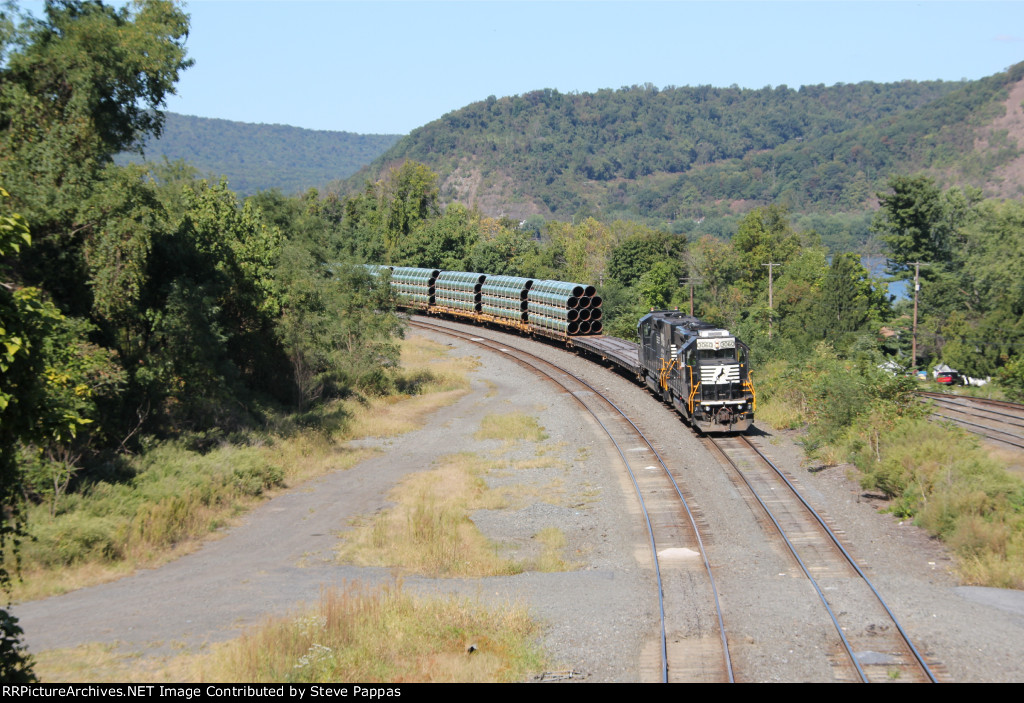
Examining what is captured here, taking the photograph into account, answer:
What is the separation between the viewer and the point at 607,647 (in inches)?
527

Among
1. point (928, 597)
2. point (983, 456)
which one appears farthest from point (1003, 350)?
point (928, 597)

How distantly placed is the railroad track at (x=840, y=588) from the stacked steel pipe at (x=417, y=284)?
46215 mm

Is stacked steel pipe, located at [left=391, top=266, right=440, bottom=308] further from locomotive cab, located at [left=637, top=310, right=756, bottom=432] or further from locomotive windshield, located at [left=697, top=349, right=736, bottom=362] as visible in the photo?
locomotive windshield, located at [left=697, top=349, right=736, bottom=362]

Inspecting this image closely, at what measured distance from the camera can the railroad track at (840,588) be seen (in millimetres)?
12422

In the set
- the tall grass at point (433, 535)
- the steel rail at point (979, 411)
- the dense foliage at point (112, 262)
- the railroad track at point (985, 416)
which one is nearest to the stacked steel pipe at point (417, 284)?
the dense foliage at point (112, 262)

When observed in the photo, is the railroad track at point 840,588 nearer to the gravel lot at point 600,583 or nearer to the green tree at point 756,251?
the gravel lot at point 600,583

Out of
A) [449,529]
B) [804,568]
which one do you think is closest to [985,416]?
[804,568]

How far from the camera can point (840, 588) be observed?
1573cm

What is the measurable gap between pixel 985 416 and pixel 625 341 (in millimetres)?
18088

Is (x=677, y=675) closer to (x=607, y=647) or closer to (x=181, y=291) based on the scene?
(x=607, y=647)

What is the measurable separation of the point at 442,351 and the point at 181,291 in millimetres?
27772

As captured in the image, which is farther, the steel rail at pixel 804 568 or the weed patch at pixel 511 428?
the weed patch at pixel 511 428

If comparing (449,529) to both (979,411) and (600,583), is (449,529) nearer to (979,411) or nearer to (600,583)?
(600,583)
